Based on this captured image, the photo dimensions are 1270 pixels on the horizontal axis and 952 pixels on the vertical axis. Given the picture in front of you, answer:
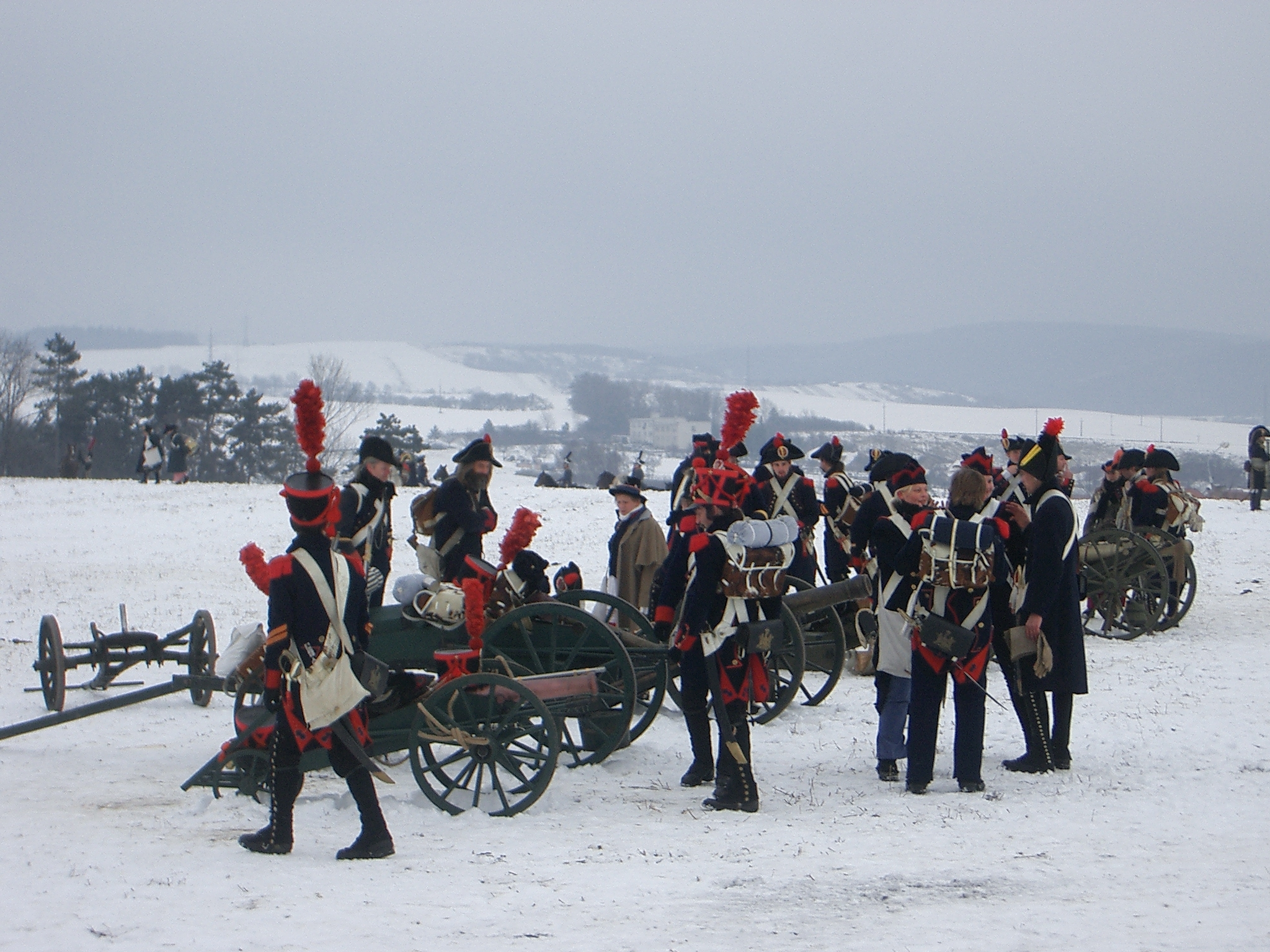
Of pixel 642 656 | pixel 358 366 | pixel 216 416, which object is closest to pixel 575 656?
pixel 642 656

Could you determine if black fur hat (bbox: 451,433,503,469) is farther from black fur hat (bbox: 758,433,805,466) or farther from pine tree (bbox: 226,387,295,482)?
pine tree (bbox: 226,387,295,482)

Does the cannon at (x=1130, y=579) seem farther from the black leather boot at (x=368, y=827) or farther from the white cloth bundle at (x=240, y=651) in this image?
the black leather boot at (x=368, y=827)

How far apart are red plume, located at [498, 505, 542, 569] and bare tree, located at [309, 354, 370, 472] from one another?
49.6m

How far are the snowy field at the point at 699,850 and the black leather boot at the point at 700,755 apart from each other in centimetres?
11

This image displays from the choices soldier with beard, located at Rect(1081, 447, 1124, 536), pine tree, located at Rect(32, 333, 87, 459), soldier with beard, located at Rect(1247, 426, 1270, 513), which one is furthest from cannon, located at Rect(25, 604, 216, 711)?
pine tree, located at Rect(32, 333, 87, 459)

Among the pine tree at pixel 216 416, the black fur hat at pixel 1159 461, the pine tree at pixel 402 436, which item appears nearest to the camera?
the black fur hat at pixel 1159 461

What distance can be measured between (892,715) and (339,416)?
74789 mm

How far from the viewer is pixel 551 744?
20.3 ft

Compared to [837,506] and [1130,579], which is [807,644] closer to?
[837,506]

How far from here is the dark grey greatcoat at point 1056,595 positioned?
7105 mm

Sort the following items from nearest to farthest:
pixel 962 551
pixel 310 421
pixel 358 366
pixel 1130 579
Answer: pixel 310 421, pixel 962 551, pixel 1130 579, pixel 358 366

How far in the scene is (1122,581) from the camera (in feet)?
39.3

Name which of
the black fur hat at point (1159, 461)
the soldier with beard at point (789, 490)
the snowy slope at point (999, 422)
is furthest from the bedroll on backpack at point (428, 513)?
the snowy slope at point (999, 422)

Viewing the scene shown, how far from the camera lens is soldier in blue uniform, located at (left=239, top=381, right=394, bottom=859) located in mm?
5508
